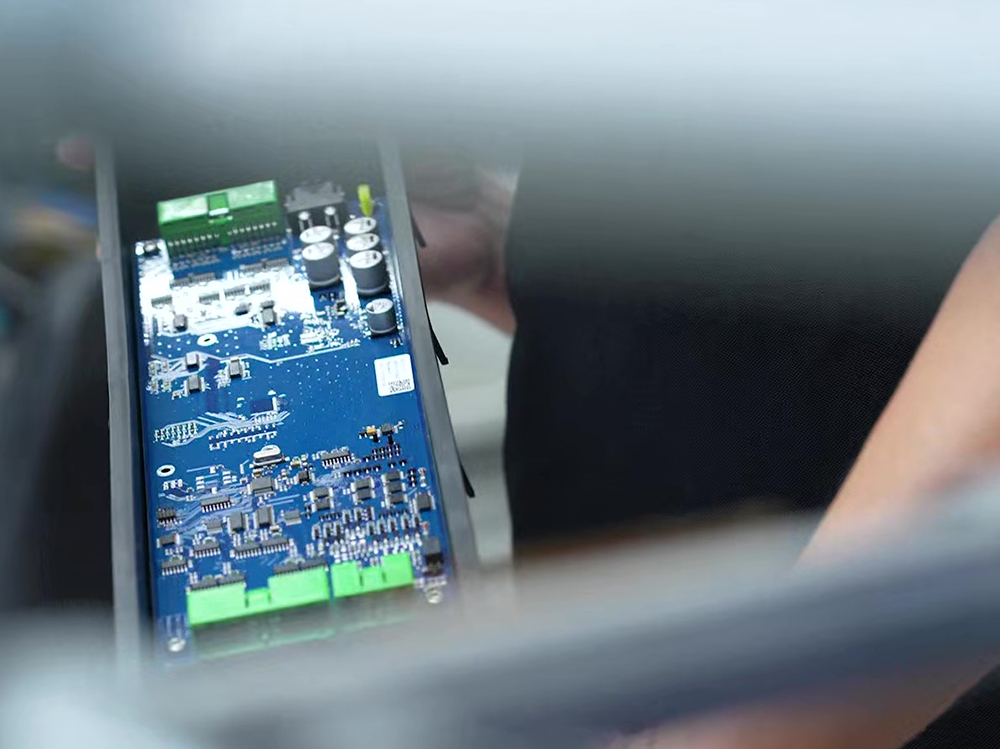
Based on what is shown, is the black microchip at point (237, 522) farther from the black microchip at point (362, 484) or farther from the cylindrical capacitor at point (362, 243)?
the cylindrical capacitor at point (362, 243)

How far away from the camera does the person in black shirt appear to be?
1.62 feet

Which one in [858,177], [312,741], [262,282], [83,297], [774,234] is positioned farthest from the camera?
[83,297]

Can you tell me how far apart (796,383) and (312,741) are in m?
0.54

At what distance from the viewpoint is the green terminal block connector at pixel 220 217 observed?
80 centimetres

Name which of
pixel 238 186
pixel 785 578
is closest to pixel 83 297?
pixel 238 186

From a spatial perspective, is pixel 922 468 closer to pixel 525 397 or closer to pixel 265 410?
pixel 265 410

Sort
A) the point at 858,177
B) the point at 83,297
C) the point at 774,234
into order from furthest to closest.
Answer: the point at 83,297 → the point at 774,234 → the point at 858,177

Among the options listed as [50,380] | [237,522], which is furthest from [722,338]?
[50,380]

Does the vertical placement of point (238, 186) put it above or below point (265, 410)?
above

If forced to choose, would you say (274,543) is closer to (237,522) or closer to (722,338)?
(237,522)

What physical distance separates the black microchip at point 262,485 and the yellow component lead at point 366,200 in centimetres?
21

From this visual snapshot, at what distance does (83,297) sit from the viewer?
984 mm

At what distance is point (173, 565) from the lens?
665 millimetres

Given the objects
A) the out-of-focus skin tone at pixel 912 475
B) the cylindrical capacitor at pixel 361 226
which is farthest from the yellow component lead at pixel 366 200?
the out-of-focus skin tone at pixel 912 475
